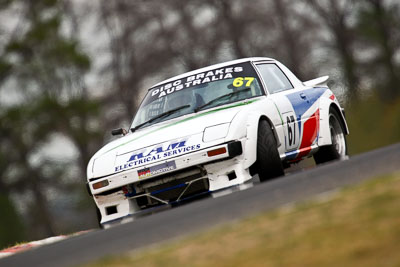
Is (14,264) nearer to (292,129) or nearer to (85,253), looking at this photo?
(85,253)

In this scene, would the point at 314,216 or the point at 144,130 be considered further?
the point at 144,130

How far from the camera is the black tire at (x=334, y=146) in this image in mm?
10953

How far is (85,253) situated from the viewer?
575 centimetres

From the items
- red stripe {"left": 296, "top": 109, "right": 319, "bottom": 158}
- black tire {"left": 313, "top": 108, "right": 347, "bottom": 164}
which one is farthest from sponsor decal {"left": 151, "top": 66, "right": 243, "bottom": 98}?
black tire {"left": 313, "top": 108, "right": 347, "bottom": 164}

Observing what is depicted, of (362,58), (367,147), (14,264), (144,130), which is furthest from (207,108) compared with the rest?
(362,58)

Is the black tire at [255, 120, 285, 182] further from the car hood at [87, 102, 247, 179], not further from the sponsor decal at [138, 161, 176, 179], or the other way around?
the sponsor decal at [138, 161, 176, 179]

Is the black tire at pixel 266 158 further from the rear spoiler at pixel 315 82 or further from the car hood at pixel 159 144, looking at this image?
the rear spoiler at pixel 315 82

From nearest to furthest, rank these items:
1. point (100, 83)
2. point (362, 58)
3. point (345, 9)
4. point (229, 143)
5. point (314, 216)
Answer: point (314, 216) < point (229, 143) < point (362, 58) < point (345, 9) < point (100, 83)

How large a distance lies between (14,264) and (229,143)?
287cm

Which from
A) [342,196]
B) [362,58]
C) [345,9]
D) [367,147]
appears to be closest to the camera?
[342,196]

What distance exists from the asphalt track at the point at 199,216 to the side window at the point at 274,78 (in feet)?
8.35

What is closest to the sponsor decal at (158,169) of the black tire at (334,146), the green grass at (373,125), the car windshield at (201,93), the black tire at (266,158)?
the black tire at (266,158)

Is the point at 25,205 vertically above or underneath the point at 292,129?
underneath

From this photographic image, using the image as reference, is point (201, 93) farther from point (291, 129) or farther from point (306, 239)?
point (306, 239)
